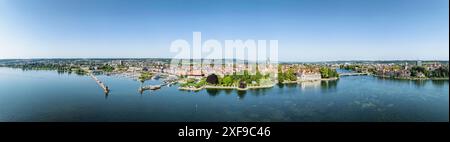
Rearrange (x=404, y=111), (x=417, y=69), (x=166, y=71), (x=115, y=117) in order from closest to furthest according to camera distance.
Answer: (x=115, y=117) < (x=404, y=111) < (x=417, y=69) < (x=166, y=71)

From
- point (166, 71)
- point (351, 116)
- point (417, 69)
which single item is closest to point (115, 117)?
point (351, 116)

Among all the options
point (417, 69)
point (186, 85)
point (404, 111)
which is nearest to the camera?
point (404, 111)
